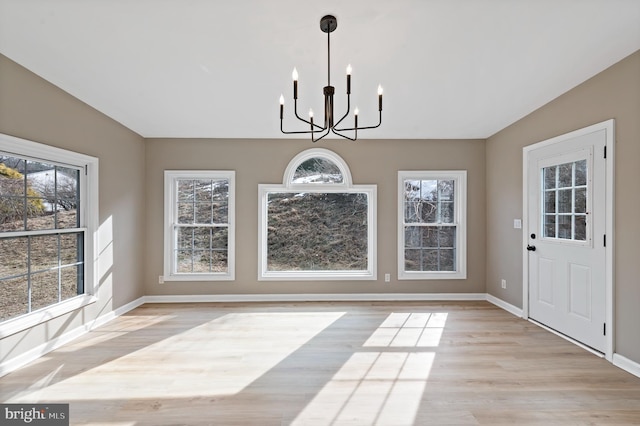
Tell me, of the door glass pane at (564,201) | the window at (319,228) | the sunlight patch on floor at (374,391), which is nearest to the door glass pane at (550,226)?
the door glass pane at (564,201)

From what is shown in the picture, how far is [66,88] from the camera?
9.53ft

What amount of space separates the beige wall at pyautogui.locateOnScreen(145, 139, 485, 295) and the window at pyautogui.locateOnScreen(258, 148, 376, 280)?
0.49ft

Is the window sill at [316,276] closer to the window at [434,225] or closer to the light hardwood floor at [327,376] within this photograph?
the window at [434,225]

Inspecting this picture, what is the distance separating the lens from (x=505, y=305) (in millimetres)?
Result: 4055

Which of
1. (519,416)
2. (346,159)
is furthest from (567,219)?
(346,159)

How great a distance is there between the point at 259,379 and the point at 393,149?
3428 mm

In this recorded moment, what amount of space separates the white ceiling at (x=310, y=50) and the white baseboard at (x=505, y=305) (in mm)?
2424

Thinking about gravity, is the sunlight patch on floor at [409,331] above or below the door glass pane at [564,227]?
below

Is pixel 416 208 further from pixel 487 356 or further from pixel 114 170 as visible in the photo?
pixel 114 170

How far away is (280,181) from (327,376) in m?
2.73

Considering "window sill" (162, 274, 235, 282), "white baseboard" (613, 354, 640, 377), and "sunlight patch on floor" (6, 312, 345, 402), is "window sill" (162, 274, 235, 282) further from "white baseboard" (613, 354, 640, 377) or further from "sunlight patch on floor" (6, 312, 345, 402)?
"white baseboard" (613, 354, 640, 377)

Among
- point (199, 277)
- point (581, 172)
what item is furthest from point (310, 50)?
point (199, 277)

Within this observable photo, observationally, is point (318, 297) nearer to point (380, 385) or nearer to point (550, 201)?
point (380, 385)

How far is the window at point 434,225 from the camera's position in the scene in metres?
4.46
